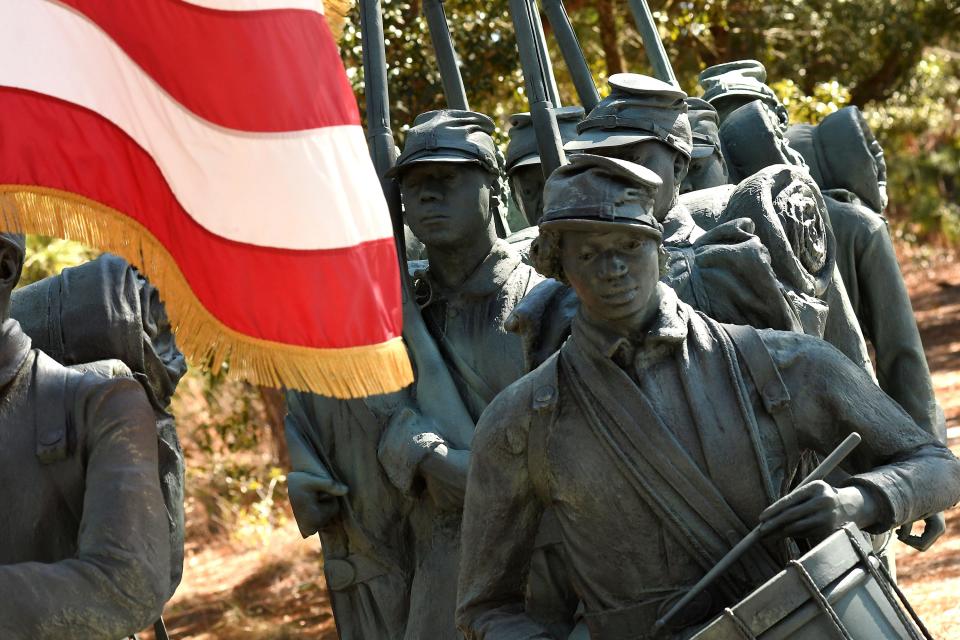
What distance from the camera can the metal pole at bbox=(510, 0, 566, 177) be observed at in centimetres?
687

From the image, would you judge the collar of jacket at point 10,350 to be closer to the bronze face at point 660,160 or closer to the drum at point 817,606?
the drum at point 817,606

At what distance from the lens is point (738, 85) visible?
1018 cm

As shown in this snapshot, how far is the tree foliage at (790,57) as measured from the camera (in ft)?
45.6

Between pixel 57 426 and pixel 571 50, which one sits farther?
pixel 571 50

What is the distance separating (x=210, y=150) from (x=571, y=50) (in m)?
2.63

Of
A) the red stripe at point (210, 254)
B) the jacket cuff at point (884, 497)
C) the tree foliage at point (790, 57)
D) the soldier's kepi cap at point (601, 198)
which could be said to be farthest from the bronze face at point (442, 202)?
the tree foliage at point (790, 57)

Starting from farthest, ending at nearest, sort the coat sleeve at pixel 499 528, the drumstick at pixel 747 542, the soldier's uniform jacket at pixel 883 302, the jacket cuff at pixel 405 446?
1. the soldier's uniform jacket at pixel 883 302
2. the jacket cuff at pixel 405 446
3. the coat sleeve at pixel 499 528
4. the drumstick at pixel 747 542

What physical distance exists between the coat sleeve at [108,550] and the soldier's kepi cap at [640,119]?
2.05 metres

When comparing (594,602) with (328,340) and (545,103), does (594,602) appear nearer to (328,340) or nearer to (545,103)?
(328,340)

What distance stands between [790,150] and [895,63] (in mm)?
13307

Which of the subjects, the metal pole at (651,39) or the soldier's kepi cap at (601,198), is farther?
the metal pole at (651,39)

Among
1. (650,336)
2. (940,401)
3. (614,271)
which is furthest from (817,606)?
(940,401)

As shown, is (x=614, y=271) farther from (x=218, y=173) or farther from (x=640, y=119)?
(x=640, y=119)

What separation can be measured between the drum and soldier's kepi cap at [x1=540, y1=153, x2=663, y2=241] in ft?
2.92
